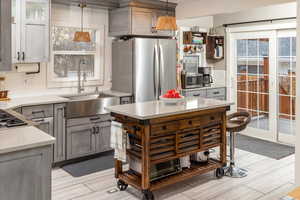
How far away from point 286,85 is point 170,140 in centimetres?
321

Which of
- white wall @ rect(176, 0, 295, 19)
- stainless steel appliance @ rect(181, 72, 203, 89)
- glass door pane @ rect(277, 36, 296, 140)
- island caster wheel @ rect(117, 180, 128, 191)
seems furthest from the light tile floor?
white wall @ rect(176, 0, 295, 19)

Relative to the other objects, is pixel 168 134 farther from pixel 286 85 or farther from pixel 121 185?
pixel 286 85

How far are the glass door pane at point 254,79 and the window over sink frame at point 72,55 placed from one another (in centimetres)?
298

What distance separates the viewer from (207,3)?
5023 mm

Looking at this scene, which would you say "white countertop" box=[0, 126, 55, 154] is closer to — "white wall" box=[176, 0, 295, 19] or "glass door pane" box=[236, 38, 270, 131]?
"white wall" box=[176, 0, 295, 19]

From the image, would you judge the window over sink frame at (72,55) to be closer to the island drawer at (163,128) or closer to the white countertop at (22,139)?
the island drawer at (163,128)

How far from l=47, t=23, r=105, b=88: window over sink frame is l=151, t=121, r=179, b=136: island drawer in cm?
239

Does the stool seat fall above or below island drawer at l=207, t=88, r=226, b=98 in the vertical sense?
below

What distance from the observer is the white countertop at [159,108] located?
9.75 feet

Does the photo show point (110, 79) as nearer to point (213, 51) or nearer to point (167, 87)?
point (167, 87)

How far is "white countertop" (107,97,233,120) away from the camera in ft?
9.75

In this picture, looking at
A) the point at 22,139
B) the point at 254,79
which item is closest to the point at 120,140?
the point at 22,139

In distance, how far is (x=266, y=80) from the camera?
565 centimetres

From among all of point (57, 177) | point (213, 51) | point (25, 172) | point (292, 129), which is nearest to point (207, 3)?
point (213, 51)
